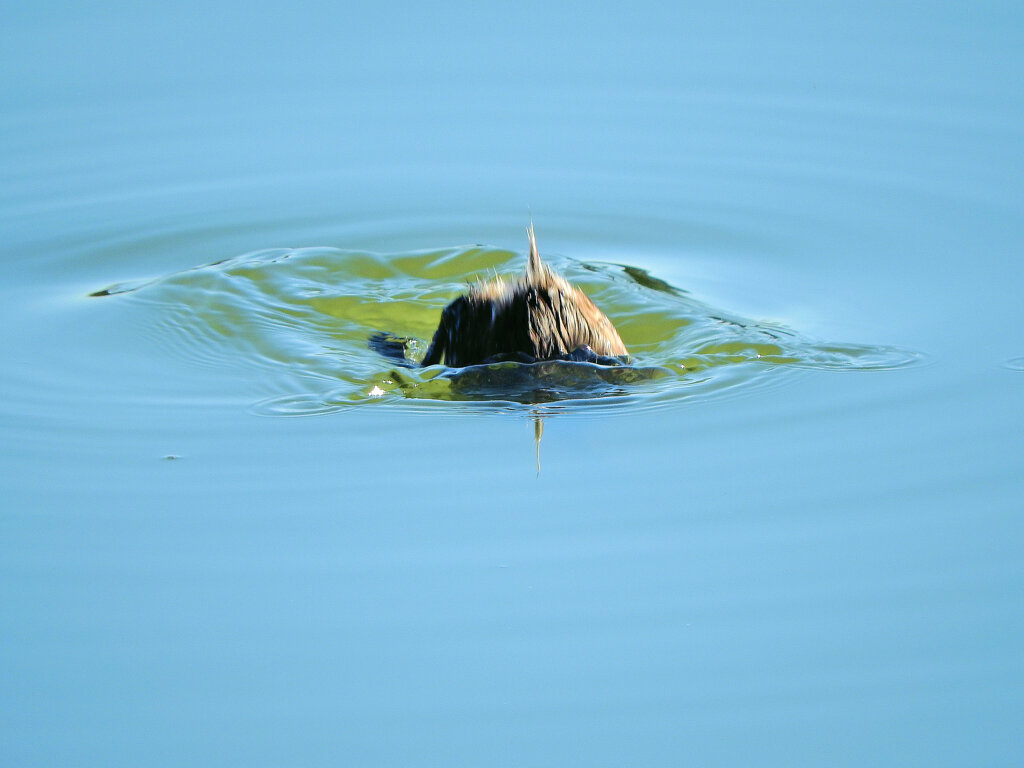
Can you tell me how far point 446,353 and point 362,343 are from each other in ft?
3.83

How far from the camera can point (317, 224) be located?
10.1 m

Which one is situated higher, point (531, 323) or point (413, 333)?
point (531, 323)

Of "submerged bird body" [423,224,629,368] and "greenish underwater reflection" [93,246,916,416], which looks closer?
"submerged bird body" [423,224,629,368]

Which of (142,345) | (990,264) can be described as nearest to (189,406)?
(142,345)

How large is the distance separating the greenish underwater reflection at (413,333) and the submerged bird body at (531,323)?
10cm

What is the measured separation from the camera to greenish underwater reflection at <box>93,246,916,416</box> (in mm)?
6977

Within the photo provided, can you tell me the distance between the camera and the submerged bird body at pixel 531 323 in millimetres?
6871

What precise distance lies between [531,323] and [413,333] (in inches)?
90.1

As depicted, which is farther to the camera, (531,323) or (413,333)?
(413,333)

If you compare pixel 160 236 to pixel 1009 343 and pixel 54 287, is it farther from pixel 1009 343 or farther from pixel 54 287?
pixel 1009 343

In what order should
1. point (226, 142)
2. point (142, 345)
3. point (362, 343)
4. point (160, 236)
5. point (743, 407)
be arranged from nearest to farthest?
point (743, 407)
point (142, 345)
point (362, 343)
point (160, 236)
point (226, 142)

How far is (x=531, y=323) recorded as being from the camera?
271 inches

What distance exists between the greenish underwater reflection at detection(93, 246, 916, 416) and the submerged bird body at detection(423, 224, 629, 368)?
0.10 m

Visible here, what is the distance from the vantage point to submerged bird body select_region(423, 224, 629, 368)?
22.5ft
